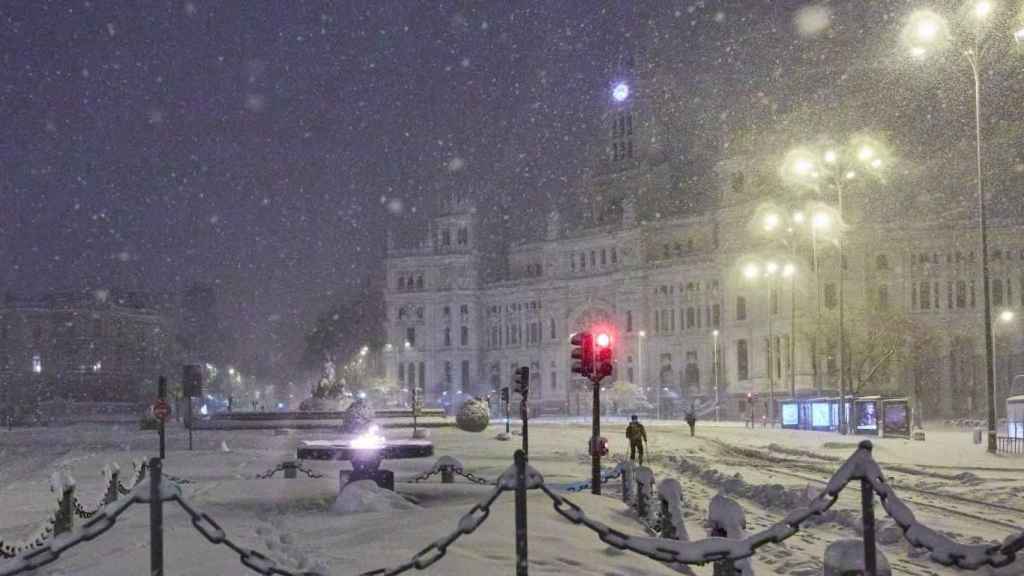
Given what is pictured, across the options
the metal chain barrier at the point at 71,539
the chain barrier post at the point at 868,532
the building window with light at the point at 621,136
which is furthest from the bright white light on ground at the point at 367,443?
the building window with light at the point at 621,136

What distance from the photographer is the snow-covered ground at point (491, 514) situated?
10.4m

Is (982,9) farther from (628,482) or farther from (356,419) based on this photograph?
(356,419)

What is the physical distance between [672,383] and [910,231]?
27.8 meters

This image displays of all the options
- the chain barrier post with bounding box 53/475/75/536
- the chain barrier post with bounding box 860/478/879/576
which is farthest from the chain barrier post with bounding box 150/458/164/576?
the chain barrier post with bounding box 53/475/75/536

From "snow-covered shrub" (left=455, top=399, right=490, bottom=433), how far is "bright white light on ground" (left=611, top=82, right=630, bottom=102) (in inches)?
2637

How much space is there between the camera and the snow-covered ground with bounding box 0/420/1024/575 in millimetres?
10406

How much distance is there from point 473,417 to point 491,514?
145 feet

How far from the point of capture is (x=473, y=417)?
57.2 metres

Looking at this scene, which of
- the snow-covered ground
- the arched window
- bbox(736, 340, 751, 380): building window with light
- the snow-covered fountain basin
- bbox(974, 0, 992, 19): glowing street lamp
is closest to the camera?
the snow-covered ground

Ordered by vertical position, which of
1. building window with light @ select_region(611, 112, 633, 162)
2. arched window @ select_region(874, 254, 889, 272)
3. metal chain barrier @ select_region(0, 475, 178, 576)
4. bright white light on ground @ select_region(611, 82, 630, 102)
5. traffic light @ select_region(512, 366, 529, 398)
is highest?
bright white light on ground @ select_region(611, 82, 630, 102)

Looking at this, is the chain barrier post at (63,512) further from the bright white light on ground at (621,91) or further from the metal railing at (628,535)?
the bright white light on ground at (621,91)

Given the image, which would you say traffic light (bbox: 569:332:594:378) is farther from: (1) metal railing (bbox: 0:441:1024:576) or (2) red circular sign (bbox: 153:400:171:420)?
(1) metal railing (bbox: 0:441:1024:576)

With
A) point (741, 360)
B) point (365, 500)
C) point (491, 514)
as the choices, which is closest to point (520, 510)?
point (491, 514)

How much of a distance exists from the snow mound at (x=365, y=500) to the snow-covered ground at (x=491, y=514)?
5 cm
